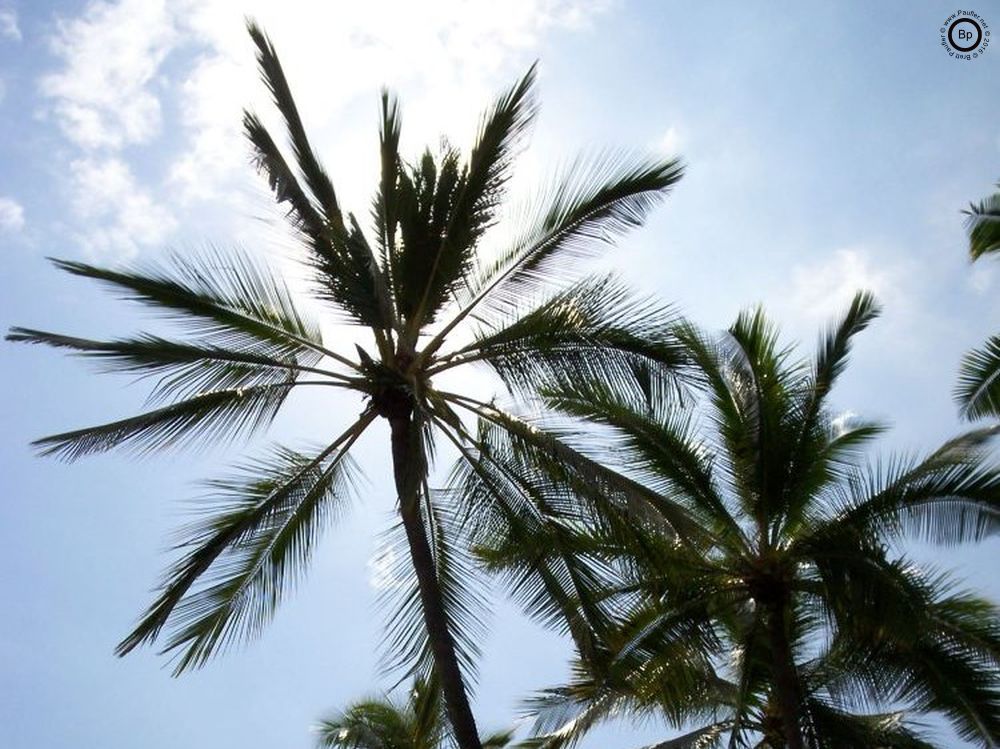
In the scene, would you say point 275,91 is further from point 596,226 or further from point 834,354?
point 834,354

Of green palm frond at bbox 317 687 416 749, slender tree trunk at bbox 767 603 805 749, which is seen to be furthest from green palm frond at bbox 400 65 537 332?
green palm frond at bbox 317 687 416 749

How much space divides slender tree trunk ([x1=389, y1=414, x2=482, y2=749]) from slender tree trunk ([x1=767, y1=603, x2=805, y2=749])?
4.74 metres

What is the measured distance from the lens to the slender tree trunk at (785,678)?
1380 cm

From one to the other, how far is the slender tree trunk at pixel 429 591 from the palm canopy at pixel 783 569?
80cm

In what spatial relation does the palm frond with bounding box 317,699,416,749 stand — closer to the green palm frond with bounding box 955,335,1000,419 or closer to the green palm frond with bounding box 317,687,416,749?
the green palm frond with bounding box 317,687,416,749

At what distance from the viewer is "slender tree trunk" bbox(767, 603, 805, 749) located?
13.8 m

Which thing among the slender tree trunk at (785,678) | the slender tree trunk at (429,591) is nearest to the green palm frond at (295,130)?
the slender tree trunk at (429,591)

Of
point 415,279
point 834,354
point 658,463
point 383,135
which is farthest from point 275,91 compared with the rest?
point 834,354

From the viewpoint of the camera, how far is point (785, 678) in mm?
14180

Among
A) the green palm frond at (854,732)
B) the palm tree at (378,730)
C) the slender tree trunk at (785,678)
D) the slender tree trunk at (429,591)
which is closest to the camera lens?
the slender tree trunk at (429,591)

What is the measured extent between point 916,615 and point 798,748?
2.31 meters

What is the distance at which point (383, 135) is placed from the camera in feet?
41.0

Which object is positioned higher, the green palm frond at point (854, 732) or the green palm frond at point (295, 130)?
the green palm frond at point (295, 130)

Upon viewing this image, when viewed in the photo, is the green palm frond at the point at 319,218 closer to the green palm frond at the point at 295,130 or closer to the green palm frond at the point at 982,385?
the green palm frond at the point at 295,130
